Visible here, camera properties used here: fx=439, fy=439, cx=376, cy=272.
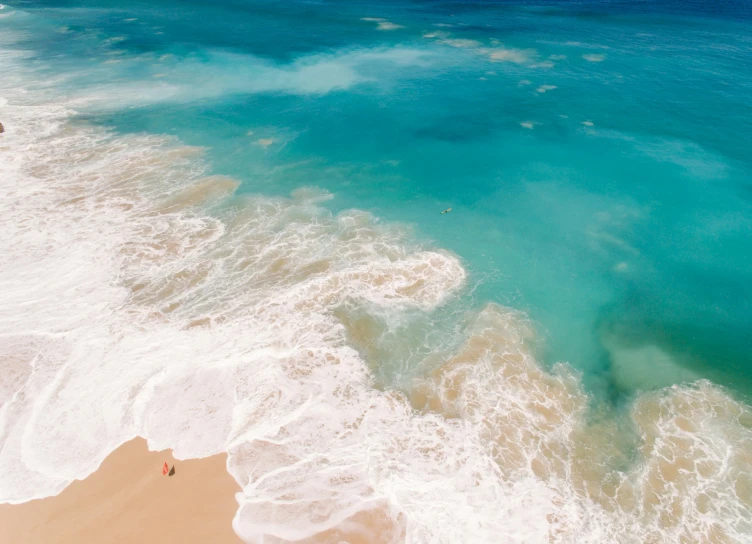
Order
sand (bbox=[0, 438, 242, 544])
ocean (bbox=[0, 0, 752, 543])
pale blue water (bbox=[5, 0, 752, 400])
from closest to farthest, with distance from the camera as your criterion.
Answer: sand (bbox=[0, 438, 242, 544]) < ocean (bbox=[0, 0, 752, 543]) < pale blue water (bbox=[5, 0, 752, 400])

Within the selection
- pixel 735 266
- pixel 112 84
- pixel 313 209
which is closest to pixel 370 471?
pixel 313 209

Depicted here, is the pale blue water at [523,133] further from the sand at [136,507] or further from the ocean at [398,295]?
the sand at [136,507]

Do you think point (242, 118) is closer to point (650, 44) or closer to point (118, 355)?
point (118, 355)

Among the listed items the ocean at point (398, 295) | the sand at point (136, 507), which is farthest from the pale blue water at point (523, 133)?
the sand at point (136, 507)

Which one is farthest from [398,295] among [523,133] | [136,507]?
[523,133]

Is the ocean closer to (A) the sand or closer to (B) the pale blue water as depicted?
(B) the pale blue water

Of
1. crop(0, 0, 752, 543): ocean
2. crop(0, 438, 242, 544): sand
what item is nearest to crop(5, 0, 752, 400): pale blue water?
crop(0, 0, 752, 543): ocean
